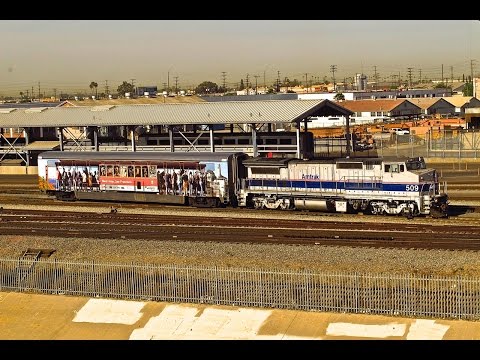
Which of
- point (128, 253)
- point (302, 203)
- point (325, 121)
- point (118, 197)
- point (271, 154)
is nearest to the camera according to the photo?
point (128, 253)

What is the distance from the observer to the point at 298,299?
2123cm

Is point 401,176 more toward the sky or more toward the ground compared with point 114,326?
more toward the sky

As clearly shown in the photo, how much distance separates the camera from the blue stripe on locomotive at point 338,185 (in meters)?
32.9

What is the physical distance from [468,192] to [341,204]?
446 inches

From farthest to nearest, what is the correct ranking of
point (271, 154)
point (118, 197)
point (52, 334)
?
1. point (271, 154)
2. point (118, 197)
3. point (52, 334)

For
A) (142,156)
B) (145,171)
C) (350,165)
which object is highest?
(142,156)

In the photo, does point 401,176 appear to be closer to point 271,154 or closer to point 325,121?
point 271,154

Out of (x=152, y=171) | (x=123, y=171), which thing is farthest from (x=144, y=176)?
(x=123, y=171)

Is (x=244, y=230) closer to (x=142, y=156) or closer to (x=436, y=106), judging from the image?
(x=142, y=156)

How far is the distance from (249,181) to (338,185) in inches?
206

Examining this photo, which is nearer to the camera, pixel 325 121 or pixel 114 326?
pixel 114 326

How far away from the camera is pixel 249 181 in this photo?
123 feet

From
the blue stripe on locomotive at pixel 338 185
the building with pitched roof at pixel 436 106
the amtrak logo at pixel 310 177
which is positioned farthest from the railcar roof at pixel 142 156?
the building with pitched roof at pixel 436 106

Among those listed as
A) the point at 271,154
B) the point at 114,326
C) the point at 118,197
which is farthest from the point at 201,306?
the point at 271,154
